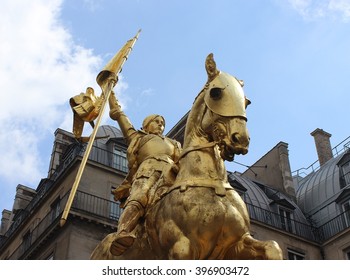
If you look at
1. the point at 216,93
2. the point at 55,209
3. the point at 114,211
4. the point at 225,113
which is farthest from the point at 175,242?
the point at 55,209

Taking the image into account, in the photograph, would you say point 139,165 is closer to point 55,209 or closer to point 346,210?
point 55,209

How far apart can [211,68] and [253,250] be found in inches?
69.2

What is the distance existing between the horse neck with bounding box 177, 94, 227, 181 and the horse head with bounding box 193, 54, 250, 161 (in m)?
0.08

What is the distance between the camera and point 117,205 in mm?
25609

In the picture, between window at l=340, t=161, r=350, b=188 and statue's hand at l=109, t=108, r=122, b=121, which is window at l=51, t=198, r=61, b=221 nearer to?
window at l=340, t=161, r=350, b=188

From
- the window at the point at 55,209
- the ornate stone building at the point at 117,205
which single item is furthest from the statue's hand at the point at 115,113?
the window at the point at 55,209

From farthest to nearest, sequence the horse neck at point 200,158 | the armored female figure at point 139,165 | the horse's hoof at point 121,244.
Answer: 1. the armored female figure at point 139,165
2. the horse's hoof at point 121,244
3. the horse neck at point 200,158

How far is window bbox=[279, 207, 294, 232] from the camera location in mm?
30281

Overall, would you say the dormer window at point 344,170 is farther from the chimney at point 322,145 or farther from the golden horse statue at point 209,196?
the golden horse statue at point 209,196

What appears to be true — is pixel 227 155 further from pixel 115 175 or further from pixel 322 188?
pixel 322 188

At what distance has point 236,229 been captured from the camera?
17.5 ft

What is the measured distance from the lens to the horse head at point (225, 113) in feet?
17.6

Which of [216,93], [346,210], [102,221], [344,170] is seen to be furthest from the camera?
[344,170]

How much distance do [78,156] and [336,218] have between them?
40.7 ft
